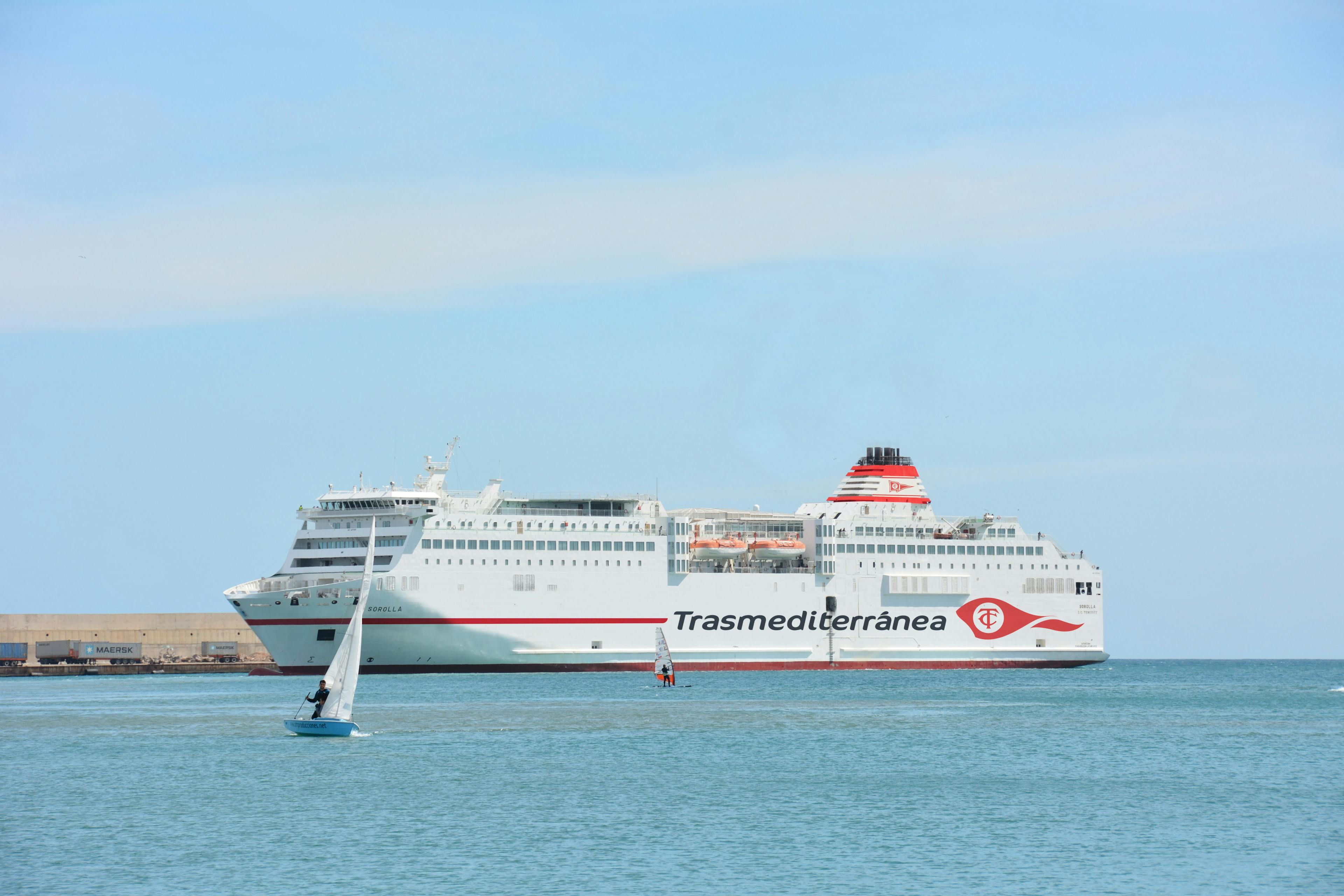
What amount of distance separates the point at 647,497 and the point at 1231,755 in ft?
104

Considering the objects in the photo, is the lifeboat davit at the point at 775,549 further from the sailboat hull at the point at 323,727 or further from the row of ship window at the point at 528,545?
the sailboat hull at the point at 323,727

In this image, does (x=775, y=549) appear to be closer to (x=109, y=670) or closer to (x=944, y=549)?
(x=944, y=549)

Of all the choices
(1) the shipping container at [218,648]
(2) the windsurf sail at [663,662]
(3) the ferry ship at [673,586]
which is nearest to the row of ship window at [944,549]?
(3) the ferry ship at [673,586]

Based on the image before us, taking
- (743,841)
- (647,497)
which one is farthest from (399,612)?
(743,841)

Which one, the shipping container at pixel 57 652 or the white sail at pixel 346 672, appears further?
the shipping container at pixel 57 652

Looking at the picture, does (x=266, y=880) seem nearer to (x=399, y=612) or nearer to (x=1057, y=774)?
(x=1057, y=774)

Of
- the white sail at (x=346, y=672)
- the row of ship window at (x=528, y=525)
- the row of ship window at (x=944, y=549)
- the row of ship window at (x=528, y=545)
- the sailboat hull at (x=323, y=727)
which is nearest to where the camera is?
the white sail at (x=346, y=672)

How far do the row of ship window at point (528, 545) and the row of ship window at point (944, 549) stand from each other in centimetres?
854

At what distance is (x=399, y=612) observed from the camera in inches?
2231

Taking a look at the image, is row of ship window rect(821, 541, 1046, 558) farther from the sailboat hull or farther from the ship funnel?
the sailboat hull

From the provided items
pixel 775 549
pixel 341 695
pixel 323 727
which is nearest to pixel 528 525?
pixel 775 549

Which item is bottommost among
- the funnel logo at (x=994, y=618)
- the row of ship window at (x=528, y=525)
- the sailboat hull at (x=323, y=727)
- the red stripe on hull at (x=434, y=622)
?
the sailboat hull at (x=323, y=727)

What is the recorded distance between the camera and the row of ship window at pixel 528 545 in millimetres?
57938

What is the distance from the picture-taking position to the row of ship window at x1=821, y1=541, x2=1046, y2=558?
65.8 m
